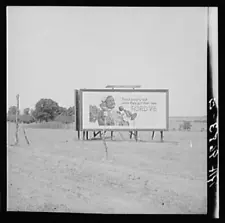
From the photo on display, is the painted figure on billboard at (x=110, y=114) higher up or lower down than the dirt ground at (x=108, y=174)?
higher up

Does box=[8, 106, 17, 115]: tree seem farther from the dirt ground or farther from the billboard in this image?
the billboard

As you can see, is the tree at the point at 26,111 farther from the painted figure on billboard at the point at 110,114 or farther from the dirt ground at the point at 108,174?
the painted figure on billboard at the point at 110,114

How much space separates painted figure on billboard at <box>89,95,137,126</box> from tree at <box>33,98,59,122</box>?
12.4 inches

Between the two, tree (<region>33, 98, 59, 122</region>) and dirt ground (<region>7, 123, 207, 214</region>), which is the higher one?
tree (<region>33, 98, 59, 122</region>)

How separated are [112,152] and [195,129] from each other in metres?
0.74

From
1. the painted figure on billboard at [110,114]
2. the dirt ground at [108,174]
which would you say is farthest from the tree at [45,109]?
the painted figure on billboard at [110,114]

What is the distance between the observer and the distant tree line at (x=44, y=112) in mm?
2723

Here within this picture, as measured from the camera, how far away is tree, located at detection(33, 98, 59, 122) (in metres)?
2.73

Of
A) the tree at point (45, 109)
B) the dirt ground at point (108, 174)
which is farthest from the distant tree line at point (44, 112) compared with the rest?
the dirt ground at point (108, 174)

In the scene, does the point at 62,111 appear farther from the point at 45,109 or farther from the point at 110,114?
the point at 110,114

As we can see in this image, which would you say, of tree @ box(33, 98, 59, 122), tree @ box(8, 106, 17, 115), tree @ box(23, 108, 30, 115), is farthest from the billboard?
tree @ box(8, 106, 17, 115)

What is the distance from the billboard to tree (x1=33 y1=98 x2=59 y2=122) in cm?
23

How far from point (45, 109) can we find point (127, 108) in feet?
2.35
